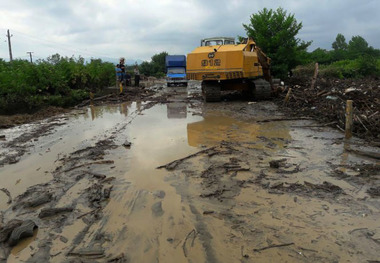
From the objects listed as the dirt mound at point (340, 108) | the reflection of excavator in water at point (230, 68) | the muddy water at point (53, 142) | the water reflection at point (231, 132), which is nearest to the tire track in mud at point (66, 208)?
the muddy water at point (53, 142)

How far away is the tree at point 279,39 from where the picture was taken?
19.7 metres

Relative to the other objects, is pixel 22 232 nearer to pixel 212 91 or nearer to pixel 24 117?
pixel 24 117

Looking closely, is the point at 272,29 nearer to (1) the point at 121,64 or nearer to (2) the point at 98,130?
(1) the point at 121,64

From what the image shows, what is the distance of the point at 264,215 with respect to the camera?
376 centimetres

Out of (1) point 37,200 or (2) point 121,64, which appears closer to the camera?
(1) point 37,200

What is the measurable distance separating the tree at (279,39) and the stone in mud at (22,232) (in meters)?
18.9

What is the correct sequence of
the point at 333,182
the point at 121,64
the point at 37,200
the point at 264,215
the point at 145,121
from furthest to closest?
the point at 121,64 < the point at 145,121 < the point at 333,182 < the point at 37,200 < the point at 264,215

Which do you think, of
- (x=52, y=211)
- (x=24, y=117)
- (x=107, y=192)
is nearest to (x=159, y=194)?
(x=107, y=192)

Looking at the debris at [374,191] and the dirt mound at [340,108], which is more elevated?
the dirt mound at [340,108]

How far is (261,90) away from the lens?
13875mm

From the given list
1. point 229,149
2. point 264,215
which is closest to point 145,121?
point 229,149

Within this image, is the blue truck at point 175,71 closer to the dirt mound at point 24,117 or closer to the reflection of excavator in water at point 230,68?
the reflection of excavator in water at point 230,68

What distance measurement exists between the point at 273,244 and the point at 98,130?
6972 mm

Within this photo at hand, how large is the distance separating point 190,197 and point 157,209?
0.56m
